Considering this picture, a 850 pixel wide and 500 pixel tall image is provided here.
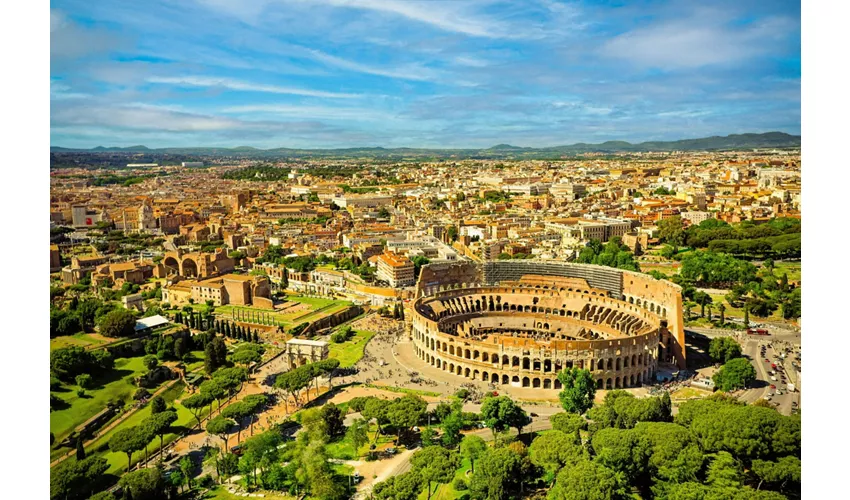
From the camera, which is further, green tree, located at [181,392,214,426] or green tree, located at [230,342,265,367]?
green tree, located at [230,342,265,367]

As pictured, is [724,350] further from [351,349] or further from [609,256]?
[609,256]


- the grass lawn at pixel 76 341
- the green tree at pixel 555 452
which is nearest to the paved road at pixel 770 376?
the green tree at pixel 555 452

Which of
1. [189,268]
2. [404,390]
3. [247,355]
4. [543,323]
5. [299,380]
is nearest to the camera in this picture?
[299,380]

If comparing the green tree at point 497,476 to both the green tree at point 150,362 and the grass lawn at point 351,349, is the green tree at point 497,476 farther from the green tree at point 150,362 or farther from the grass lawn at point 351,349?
the green tree at point 150,362

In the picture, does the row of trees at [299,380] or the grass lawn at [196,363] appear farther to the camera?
the grass lawn at [196,363]

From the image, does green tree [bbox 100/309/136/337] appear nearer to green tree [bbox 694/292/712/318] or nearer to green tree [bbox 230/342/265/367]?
green tree [bbox 230/342/265/367]

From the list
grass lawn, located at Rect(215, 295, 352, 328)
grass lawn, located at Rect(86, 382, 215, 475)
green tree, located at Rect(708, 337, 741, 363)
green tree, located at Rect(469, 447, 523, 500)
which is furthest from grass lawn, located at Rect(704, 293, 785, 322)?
grass lawn, located at Rect(86, 382, 215, 475)

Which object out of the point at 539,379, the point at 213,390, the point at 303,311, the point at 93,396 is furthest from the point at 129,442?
the point at 303,311
